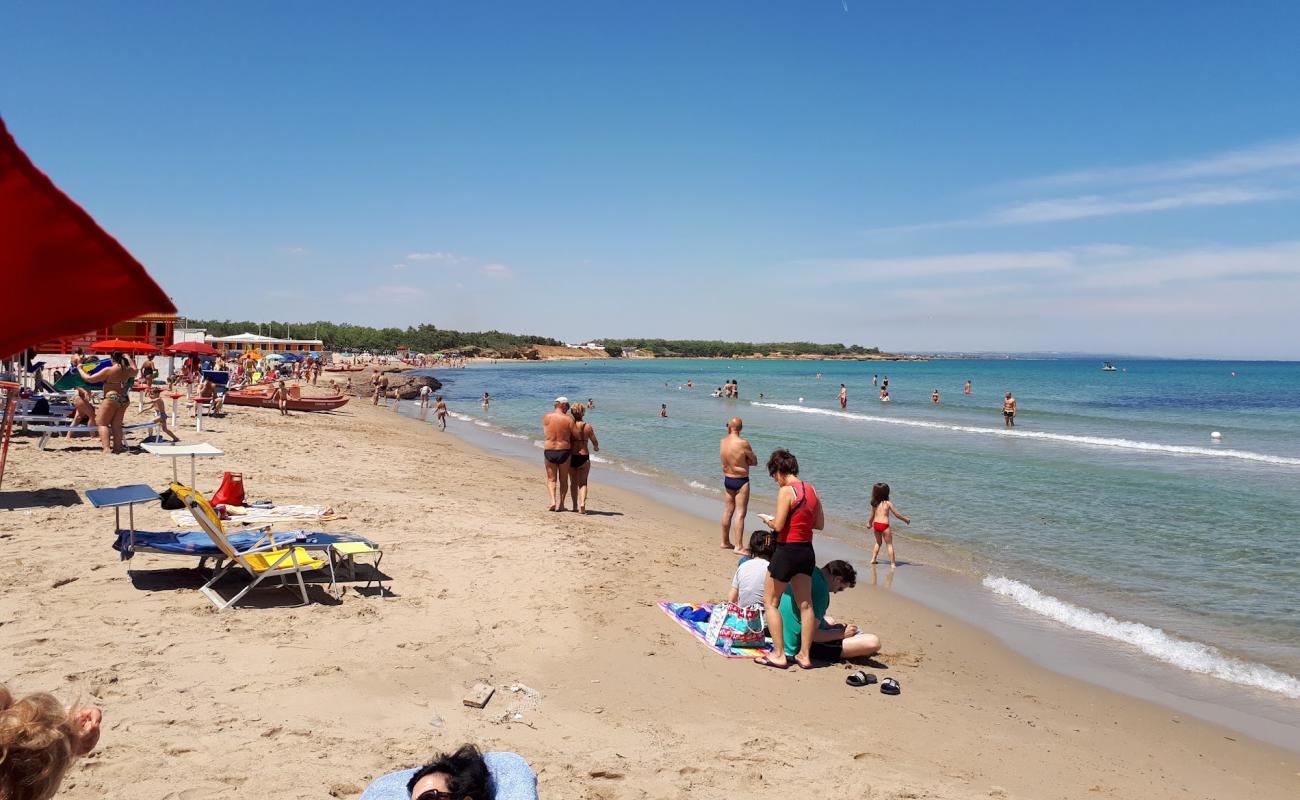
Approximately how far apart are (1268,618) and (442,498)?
32.6ft

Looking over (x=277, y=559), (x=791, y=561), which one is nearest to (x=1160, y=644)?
(x=791, y=561)

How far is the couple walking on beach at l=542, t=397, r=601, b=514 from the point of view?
440 inches

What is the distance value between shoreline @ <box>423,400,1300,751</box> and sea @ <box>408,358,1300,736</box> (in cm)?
5

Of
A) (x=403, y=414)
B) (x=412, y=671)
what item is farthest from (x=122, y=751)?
(x=403, y=414)

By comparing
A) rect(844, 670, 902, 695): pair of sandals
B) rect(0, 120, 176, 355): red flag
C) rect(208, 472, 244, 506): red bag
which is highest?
rect(0, 120, 176, 355): red flag

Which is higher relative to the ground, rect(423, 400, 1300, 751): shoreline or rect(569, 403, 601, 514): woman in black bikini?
rect(569, 403, 601, 514): woman in black bikini

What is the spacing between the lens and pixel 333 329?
131m

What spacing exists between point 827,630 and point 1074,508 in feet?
33.7

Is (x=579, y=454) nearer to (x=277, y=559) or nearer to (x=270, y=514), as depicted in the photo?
(x=270, y=514)

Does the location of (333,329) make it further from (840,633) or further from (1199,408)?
(840,633)

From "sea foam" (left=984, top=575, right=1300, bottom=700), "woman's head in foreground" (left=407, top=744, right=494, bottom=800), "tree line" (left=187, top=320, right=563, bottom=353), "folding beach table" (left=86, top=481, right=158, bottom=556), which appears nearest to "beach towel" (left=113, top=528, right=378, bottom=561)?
"folding beach table" (left=86, top=481, right=158, bottom=556)

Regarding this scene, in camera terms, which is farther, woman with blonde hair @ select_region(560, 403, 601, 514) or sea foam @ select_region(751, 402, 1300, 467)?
sea foam @ select_region(751, 402, 1300, 467)

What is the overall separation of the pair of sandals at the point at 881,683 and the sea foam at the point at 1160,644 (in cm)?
301

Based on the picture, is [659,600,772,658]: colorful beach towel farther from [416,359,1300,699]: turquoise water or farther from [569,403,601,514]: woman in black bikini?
[569,403,601,514]: woman in black bikini
